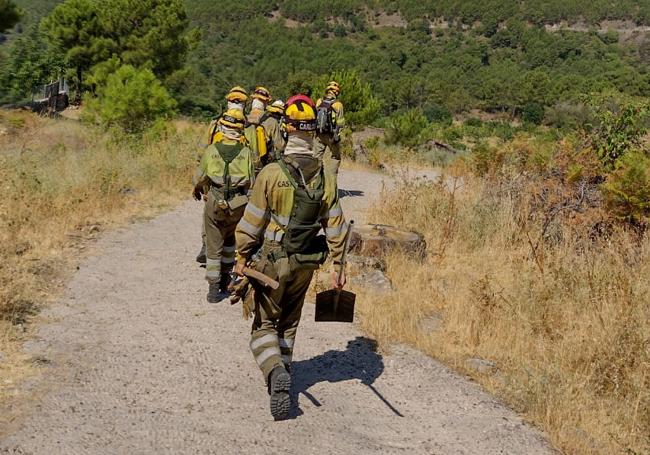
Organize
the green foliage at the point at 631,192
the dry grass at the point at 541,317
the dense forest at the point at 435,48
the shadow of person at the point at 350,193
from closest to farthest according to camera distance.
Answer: the dry grass at the point at 541,317
the green foliage at the point at 631,192
the shadow of person at the point at 350,193
the dense forest at the point at 435,48

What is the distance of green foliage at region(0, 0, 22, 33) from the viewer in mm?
13938

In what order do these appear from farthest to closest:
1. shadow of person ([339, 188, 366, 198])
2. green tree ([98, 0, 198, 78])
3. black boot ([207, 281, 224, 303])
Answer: green tree ([98, 0, 198, 78]), shadow of person ([339, 188, 366, 198]), black boot ([207, 281, 224, 303])

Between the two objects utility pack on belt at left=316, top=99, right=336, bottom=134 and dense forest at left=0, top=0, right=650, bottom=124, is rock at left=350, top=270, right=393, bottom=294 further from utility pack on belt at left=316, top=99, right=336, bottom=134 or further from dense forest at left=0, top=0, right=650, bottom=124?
dense forest at left=0, top=0, right=650, bottom=124

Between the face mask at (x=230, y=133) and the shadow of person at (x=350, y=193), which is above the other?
the face mask at (x=230, y=133)

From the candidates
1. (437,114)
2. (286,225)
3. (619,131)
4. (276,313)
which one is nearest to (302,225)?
(286,225)

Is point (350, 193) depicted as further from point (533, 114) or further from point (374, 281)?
point (533, 114)

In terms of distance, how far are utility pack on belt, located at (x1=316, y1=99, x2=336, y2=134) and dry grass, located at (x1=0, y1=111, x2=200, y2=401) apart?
10.2 feet

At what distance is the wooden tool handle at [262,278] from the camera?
3660 millimetres

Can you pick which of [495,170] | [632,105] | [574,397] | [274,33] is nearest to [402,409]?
[574,397]

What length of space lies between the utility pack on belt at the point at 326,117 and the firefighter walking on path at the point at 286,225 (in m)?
4.48

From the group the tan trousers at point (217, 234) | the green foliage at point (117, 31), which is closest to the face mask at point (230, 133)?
the tan trousers at point (217, 234)

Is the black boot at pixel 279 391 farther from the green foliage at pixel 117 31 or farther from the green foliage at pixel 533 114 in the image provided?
the green foliage at pixel 533 114

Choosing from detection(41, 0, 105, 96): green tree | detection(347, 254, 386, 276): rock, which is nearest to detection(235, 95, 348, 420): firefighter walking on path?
detection(347, 254, 386, 276): rock

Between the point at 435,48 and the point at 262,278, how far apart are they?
10135cm
